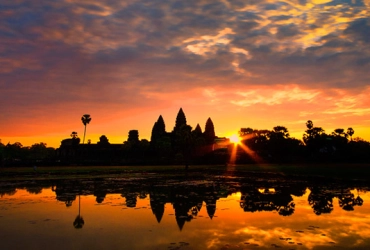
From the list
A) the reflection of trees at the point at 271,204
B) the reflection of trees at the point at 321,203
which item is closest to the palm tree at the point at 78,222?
the reflection of trees at the point at 271,204

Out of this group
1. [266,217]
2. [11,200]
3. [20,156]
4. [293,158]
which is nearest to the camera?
[266,217]

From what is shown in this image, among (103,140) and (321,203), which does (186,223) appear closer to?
(321,203)

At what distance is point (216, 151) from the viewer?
10106cm

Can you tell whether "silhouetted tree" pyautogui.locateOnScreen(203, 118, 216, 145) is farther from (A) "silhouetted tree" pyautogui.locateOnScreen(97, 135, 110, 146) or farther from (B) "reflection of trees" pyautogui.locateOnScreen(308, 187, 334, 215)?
(B) "reflection of trees" pyautogui.locateOnScreen(308, 187, 334, 215)

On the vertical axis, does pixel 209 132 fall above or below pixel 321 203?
above

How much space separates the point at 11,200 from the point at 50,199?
2.21 meters

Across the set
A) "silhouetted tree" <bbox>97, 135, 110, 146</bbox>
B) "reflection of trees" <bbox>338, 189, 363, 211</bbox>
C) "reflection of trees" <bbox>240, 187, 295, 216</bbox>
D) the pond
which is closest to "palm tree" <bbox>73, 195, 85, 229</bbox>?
the pond

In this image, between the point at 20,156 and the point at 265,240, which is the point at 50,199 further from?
the point at 20,156

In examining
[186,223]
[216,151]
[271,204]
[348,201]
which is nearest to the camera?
[186,223]

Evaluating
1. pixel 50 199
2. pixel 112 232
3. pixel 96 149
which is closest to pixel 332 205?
pixel 112 232

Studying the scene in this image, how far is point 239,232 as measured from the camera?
429 inches

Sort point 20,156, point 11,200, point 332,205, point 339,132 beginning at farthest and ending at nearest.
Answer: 1. point 20,156
2. point 339,132
3. point 11,200
4. point 332,205

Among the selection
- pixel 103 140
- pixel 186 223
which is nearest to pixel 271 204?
pixel 186 223

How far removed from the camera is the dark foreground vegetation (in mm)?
76875
